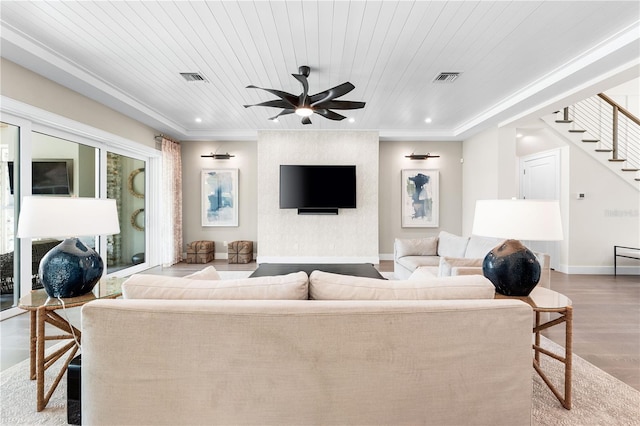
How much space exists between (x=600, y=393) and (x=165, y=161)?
20.9 feet

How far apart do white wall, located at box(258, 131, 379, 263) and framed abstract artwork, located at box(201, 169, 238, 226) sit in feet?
2.54

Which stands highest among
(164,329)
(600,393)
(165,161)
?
(165,161)

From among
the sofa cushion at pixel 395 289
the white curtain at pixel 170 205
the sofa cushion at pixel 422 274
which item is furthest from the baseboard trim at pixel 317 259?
the sofa cushion at pixel 395 289

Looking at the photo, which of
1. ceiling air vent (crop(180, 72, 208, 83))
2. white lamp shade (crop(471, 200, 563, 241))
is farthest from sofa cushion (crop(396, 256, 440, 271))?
ceiling air vent (crop(180, 72, 208, 83))

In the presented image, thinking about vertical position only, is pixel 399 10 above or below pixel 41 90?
above

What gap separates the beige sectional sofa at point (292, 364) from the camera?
1234mm

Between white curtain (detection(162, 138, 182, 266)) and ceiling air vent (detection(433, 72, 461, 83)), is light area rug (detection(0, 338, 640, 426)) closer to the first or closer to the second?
ceiling air vent (detection(433, 72, 461, 83))

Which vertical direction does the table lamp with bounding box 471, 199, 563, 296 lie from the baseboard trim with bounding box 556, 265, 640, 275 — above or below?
above

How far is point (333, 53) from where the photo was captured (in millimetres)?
3029

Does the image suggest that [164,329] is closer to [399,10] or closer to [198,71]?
[399,10]

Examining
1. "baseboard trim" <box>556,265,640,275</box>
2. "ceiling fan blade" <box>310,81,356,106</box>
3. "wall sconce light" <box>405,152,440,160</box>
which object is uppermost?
"ceiling fan blade" <box>310,81,356,106</box>

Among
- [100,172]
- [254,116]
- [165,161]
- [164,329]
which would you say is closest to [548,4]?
[164,329]

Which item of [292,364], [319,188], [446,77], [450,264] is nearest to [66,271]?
[292,364]

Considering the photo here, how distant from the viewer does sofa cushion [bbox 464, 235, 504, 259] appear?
3.25 meters
